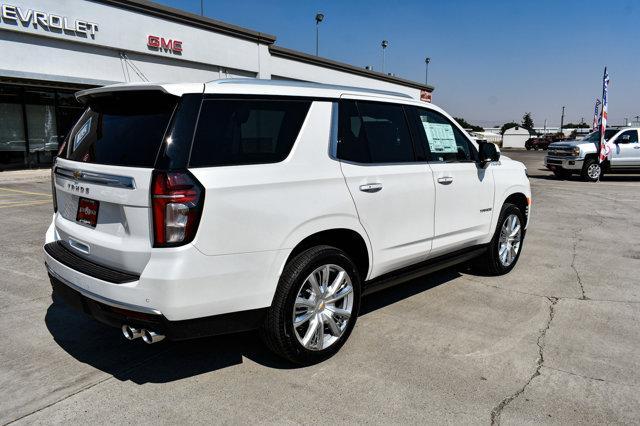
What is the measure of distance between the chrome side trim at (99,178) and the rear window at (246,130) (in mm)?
383

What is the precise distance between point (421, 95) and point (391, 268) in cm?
4430

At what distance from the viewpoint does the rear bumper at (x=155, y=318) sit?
2715 mm

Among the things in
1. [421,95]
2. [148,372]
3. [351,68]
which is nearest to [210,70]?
[351,68]

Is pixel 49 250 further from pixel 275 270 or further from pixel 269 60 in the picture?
pixel 269 60

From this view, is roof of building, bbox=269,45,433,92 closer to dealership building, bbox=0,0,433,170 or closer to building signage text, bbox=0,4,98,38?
dealership building, bbox=0,0,433,170

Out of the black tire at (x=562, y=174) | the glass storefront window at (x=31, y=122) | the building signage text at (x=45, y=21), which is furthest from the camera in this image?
the black tire at (x=562, y=174)

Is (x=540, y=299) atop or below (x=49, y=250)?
below

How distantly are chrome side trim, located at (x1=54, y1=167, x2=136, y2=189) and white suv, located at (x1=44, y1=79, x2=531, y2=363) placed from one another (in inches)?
0.4

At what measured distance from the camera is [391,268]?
396 centimetres

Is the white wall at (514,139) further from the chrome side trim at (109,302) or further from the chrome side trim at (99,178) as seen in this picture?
the chrome side trim at (109,302)

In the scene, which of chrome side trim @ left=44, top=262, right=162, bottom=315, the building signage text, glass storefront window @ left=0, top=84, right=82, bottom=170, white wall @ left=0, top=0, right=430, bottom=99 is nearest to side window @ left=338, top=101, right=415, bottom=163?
chrome side trim @ left=44, top=262, right=162, bottom=315

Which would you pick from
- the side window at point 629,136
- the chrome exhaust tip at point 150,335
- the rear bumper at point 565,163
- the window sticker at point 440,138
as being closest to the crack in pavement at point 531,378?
the window sticker at point 440,138

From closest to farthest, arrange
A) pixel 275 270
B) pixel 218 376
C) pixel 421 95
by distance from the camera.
Answer: 1. pixel 275 270
2. pixel 218 376
3. pixel 421 95

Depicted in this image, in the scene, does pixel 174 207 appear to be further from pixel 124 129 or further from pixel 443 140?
pixel 443 140
